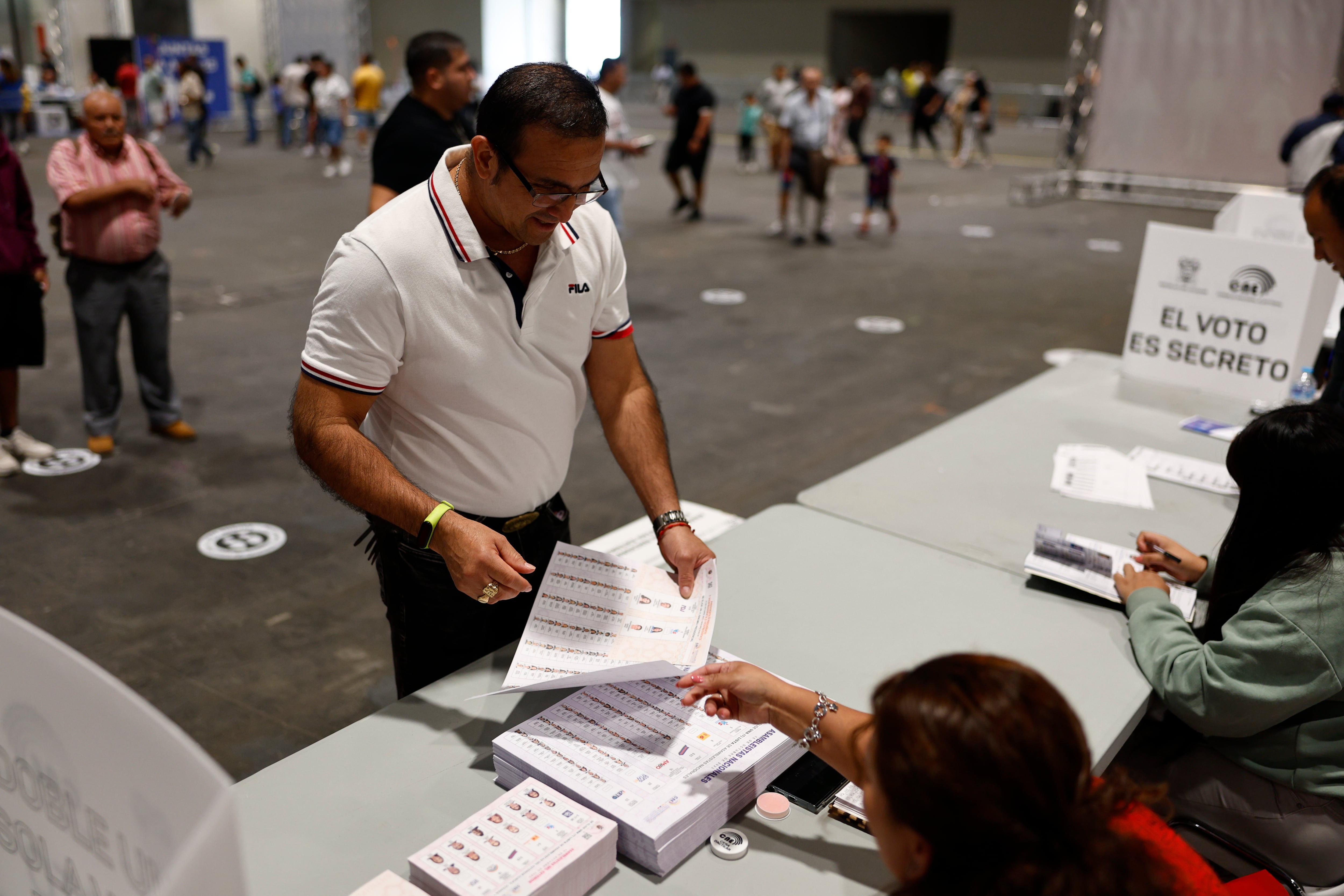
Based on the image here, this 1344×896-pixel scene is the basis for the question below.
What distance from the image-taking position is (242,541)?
3654 millimetres

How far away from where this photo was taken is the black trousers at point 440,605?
167cm

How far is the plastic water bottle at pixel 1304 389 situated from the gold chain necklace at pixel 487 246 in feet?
8.11

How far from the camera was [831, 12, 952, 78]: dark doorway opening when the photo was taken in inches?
1120

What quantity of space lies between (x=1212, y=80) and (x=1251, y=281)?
9207mm

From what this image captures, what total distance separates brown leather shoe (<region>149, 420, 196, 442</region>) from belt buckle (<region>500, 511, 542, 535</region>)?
3.40 metres

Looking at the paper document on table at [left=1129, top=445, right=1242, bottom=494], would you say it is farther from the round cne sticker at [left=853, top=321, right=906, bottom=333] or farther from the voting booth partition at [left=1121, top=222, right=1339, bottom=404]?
the round cne sticker at [left=853, top=321, right=906, bottom=333]

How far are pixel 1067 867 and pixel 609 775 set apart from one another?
0.63 meters

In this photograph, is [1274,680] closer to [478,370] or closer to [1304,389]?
[478,370]

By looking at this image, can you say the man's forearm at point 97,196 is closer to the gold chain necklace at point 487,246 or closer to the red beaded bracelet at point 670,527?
the gold chain necklace at point 487,246

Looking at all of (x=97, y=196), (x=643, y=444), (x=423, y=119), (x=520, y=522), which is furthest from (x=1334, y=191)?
(x=97, y=196)

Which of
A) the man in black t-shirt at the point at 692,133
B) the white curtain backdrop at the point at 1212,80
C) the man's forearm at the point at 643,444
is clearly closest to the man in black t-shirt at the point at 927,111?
the white curtain backdrop at the point at 1212,80

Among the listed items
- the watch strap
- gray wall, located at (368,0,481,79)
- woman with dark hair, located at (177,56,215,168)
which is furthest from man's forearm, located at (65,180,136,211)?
gray wall, located at (368,0,481,79)

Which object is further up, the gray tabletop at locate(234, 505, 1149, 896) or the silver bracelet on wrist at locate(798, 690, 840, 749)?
the silver bracelet on wrist at locate(798, 690, 840, 749)

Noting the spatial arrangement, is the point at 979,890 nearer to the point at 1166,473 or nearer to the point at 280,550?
the point at 1166,473
